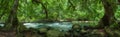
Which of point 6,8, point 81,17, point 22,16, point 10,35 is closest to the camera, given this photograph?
point 10,35

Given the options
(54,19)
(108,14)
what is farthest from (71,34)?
(54,19)

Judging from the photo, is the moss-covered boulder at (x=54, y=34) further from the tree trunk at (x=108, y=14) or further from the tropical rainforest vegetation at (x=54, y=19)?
→ the tree trunk at (x=108, y=14)

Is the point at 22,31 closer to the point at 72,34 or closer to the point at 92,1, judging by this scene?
the point at 72,34

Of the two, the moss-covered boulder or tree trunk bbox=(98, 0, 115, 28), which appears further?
tree trunk bbox=(98, 0, 115, 28)

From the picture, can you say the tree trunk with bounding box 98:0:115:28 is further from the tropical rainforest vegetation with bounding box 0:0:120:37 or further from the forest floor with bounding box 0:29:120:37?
the forest floor with bounding box 0:29:120:37

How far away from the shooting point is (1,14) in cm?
1176

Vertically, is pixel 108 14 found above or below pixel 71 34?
Result: above

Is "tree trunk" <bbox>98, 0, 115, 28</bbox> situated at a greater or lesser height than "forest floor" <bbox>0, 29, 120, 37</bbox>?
greater

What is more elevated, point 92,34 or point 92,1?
point 92,1

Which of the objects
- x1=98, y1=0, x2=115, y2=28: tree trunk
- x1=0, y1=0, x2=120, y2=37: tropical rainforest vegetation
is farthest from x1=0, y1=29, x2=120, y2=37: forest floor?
x1=98, y1=0, x2=115, y2=28: tree trunk

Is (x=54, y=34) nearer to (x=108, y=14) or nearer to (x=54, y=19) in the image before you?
(x=108, y=14)

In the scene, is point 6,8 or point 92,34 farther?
point 6,8

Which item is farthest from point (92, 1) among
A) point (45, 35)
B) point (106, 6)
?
point (45, 35)

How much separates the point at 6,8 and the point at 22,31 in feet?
6.90
